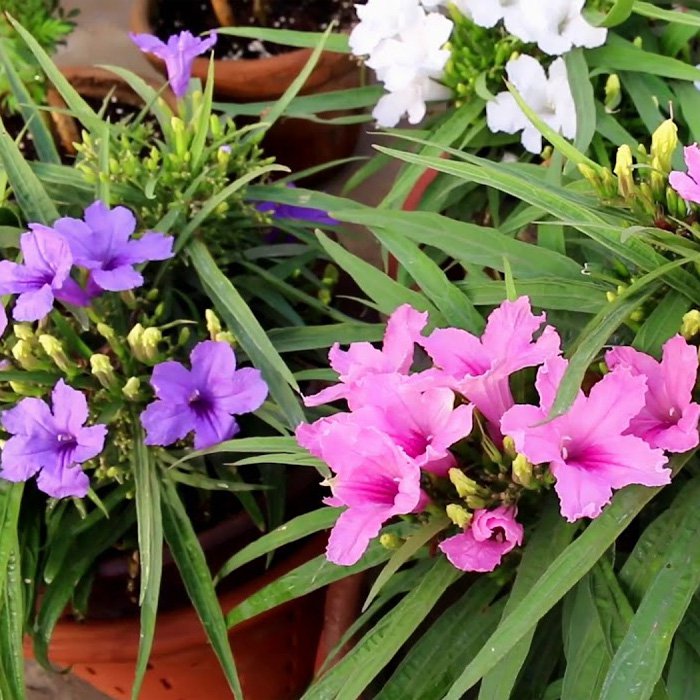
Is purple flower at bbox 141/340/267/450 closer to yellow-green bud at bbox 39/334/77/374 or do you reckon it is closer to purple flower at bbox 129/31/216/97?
yellow-green bud at bbox 39/334/77/374

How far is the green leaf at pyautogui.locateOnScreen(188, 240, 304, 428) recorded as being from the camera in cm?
70

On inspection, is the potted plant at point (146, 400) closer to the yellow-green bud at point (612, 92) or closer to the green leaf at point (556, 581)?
the green leaf at point (556, 581)

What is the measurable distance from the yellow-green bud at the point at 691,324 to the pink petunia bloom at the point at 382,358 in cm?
17

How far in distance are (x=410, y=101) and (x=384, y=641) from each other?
0.59 m

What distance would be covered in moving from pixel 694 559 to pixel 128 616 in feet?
1.78

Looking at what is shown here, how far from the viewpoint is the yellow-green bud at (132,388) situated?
71cm

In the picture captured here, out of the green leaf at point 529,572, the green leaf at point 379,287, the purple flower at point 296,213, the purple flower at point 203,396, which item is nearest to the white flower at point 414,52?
the purple flower at point 296,213

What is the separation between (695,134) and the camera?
0.84 meters

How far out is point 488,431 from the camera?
0.59 metres

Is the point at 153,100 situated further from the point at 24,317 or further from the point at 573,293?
the point at 573,293

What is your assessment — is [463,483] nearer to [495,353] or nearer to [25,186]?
[495,353]

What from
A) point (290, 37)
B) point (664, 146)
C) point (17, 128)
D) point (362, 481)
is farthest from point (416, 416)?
point (17, 128)

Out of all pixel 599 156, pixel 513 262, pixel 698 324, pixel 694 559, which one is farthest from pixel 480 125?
pixel 694 559

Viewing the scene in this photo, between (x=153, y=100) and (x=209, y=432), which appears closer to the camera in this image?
(x=209, y=432)
